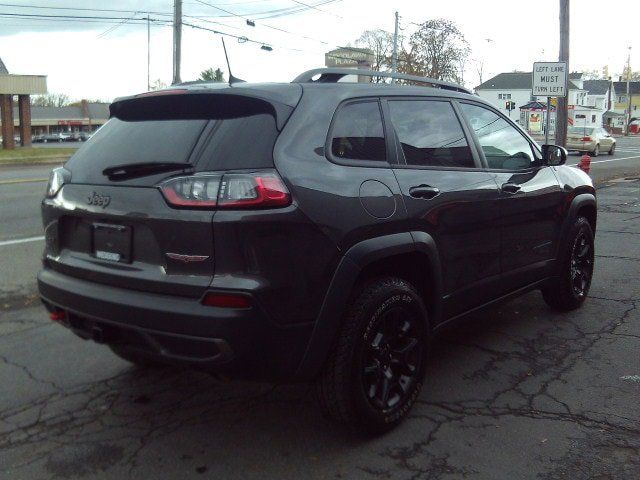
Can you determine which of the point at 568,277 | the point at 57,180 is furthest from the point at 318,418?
the point at 568,277

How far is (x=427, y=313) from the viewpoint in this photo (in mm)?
3865

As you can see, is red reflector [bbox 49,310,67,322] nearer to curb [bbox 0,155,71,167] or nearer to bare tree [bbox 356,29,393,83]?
curb [bbox 0,155,71,167]

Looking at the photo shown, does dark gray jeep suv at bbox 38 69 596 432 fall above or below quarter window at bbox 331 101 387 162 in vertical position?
below

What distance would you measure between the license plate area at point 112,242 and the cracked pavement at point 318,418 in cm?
97

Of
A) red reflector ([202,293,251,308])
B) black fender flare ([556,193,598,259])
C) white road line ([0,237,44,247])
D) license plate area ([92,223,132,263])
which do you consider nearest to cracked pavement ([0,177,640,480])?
→ black fender flare ([556,193,598,259])

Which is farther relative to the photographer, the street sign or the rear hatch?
the street sign

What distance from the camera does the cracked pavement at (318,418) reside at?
3.23m

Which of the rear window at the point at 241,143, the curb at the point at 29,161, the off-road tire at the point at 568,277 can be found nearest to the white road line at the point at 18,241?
the rear window at the point at 241,143

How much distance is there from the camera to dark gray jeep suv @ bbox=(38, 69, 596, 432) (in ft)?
9.58

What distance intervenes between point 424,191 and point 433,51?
56637 millimetres

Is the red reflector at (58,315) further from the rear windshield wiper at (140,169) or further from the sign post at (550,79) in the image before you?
the sign post at (550,79)

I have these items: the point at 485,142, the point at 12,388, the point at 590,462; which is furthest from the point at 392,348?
the point at 12,388

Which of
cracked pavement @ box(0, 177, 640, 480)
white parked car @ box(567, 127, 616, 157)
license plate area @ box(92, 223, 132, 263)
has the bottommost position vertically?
cracked pavement @ box(0, 177, 640, 480)

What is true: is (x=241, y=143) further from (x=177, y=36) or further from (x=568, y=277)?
(x=177, y=36)
